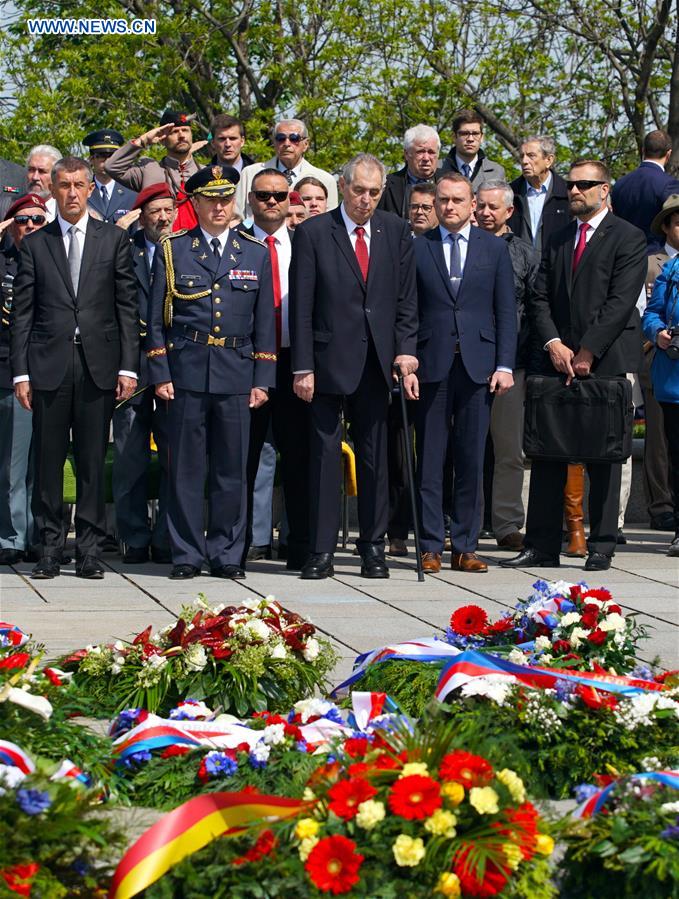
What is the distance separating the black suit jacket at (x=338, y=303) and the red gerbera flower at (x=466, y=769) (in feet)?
18.2

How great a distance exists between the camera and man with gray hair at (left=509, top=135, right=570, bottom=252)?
10.9m

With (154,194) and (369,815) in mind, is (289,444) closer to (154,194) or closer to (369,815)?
(154,194)

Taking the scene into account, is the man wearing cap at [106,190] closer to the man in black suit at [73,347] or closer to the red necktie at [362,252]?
the man in black suit at [73,347]

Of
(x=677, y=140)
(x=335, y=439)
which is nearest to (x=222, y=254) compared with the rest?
(x=335, y=439)

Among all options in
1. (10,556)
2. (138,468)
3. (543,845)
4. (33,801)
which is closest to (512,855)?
(543,845)

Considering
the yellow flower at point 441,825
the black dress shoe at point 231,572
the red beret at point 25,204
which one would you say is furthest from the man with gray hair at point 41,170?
the yellow flower at point 441,825

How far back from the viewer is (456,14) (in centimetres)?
1945

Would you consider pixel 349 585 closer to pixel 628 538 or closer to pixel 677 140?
pixel 628 538

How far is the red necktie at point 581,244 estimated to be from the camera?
9609 mm

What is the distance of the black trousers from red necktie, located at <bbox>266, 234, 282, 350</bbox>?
0.38 feet

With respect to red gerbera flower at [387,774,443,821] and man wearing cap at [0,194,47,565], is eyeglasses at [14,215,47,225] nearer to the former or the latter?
man wearing cap at [0,194,47,565]

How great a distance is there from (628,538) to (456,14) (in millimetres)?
10205

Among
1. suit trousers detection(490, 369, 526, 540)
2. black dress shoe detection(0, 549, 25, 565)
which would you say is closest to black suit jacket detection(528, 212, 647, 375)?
suit trousers detection(490, 369, 526, 540)

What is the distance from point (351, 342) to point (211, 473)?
1097 millimetres
